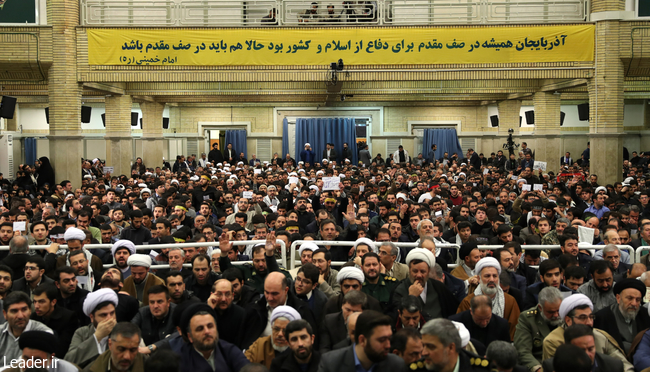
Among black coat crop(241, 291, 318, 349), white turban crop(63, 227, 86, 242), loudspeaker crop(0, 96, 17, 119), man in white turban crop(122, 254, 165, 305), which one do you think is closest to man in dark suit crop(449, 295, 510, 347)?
black coat crop(241, 291, 318, 349)

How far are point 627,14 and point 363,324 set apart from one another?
15786 mm

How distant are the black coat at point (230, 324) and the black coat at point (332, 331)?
70 cm

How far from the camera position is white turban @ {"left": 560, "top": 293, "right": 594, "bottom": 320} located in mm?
4973

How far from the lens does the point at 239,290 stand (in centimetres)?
618

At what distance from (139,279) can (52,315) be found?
113 centimetres

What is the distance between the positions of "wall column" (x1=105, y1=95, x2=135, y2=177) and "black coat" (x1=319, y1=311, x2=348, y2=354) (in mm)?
17818

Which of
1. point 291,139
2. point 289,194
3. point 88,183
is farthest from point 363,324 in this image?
point 291,139

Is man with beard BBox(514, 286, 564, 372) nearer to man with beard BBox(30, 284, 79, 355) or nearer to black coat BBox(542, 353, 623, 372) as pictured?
black coat BBox(542, 353, 623, 372)

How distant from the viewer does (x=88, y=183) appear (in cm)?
1700

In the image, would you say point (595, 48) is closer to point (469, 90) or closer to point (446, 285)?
point (469, 90)

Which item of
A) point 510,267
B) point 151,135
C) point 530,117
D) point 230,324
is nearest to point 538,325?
point 510,267

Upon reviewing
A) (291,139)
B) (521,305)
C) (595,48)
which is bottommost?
(521,305)

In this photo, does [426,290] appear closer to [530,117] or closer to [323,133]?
[530,117]

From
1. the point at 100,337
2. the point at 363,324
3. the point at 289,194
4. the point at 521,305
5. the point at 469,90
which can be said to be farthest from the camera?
the point at 469,90
